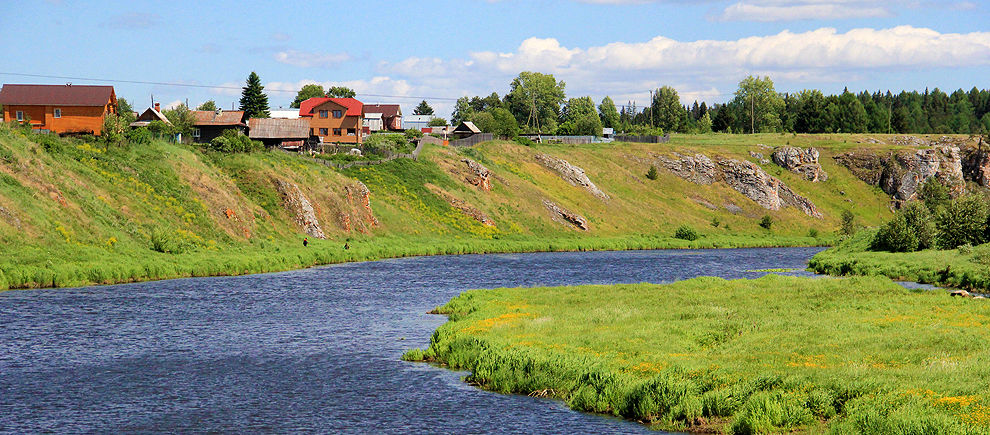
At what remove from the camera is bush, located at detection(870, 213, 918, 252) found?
82.9 m

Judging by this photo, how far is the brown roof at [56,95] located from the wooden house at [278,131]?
34.9 m

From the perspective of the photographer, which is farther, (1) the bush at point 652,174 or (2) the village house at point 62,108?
(1) the bush at point 652,174

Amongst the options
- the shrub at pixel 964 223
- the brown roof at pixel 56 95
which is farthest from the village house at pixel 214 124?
the shrub at pixel 964 223

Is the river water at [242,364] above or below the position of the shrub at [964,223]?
below

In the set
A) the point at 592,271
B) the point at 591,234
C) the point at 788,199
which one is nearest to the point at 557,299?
the point at 592,271

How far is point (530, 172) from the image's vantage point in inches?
6063

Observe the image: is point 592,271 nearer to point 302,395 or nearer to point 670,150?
point 302,395

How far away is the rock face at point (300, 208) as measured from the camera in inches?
3895

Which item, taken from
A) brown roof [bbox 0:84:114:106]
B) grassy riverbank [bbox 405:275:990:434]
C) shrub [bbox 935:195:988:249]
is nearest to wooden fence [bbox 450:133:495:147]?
brown roof [bbox 0:84:114:106]

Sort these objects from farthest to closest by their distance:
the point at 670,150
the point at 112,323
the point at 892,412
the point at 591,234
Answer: the point at 670,150 < the point at 591,234 < the point at 112,323 < the point at 892,412

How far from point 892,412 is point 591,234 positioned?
106777 mm

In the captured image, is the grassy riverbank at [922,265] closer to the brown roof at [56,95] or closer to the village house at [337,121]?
the brown roof at [56,95]

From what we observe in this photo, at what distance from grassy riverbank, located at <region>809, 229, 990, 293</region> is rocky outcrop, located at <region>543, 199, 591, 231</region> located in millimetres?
45437

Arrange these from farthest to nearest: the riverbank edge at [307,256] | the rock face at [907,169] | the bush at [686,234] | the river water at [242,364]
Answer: the rock face at [907,169], the bush at [686,234], the riverbank edge at [307,256], the river water at [242,364]
